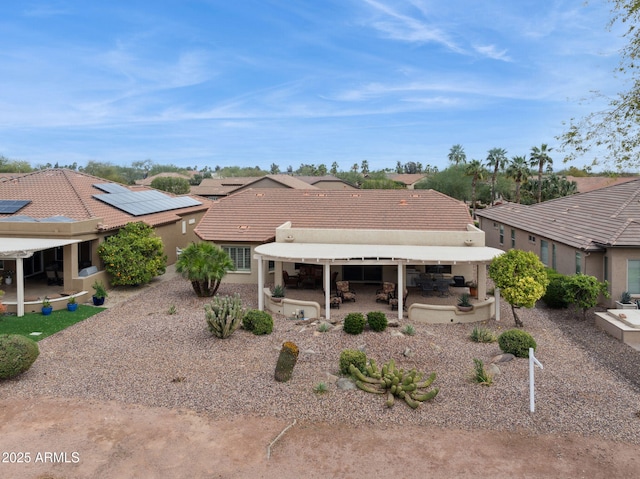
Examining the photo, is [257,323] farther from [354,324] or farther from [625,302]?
[625,302]

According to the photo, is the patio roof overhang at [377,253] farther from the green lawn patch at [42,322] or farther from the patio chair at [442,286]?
the green lawn patch at [42,322]

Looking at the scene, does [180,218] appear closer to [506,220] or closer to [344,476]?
[506,220]

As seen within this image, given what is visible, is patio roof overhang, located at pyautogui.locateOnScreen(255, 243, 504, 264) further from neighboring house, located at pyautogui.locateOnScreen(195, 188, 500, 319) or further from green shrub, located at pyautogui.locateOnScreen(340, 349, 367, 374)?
green shrub, located at pyautogui.locateOnScreen(340, 349, 367, 374)

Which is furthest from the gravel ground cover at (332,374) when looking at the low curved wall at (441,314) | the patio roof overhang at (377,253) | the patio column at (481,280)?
the patio roof overhang at (377,253)

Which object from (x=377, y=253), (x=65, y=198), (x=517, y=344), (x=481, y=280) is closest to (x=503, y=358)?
(x=517, y=344)

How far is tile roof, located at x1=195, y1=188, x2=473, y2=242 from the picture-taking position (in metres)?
27.5

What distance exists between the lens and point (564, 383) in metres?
13.0

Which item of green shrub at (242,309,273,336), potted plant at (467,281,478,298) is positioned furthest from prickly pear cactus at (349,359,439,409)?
potted plant at (467,281,478,298)

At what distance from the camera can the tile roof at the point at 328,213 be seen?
2752 cm

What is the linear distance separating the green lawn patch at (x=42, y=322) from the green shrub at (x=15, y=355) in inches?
170

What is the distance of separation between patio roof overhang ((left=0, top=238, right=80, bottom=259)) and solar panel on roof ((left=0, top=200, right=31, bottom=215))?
471 centimetres

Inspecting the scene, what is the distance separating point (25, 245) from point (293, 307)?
13.1 m

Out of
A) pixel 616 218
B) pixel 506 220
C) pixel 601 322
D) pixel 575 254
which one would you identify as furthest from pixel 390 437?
pixel 506 220

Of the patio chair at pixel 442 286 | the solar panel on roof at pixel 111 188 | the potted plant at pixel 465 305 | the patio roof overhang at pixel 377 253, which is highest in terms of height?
the solar panel on roof at pixel 111 188
